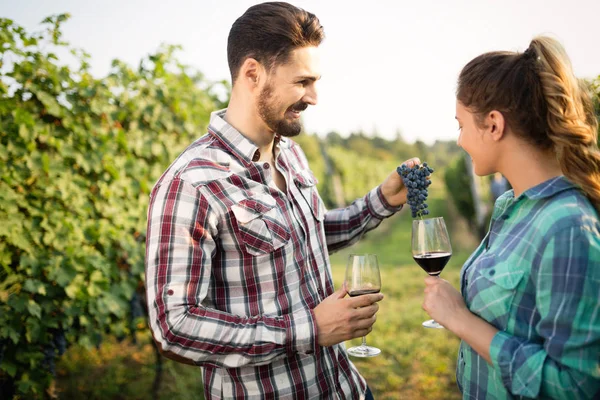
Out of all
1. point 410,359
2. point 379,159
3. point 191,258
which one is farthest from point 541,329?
point 379,159

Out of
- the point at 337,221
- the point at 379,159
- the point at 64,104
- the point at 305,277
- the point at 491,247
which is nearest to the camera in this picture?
the point at 491,247

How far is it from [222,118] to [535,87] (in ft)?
4.16

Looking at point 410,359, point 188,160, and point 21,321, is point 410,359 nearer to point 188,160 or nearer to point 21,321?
point 21,321

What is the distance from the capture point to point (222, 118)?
2270 mm

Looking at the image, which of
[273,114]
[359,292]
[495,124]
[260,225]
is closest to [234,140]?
[273,114]

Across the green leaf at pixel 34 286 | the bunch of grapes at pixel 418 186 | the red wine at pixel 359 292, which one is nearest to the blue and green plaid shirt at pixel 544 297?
the red wine at pixel 359 292

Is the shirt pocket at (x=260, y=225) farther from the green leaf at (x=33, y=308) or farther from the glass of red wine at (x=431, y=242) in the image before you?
the green leaf at (x=33, y=308)

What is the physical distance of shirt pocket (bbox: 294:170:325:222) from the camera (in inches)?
91.8

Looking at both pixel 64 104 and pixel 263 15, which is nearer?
→ pixel 263 15

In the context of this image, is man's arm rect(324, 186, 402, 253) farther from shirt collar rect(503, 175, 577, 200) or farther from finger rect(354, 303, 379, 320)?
shirt collar rect(503, 175, 577, 200)

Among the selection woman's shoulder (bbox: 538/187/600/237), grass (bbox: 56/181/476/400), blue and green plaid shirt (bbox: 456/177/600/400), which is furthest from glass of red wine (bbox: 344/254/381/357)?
grass (bbox: 56/181/476/400)

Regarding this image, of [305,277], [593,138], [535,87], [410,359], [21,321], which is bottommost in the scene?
[410,359]

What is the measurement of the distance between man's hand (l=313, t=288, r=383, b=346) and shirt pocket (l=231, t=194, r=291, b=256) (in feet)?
1.02

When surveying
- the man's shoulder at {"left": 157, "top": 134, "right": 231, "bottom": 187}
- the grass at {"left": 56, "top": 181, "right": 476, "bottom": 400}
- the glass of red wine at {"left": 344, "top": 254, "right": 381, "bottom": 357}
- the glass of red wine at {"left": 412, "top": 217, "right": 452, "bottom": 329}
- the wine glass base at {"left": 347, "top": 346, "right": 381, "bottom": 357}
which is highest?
the man's shoulder at {"left": 157, "top": 134, "right": 231, "bottom": 187}
